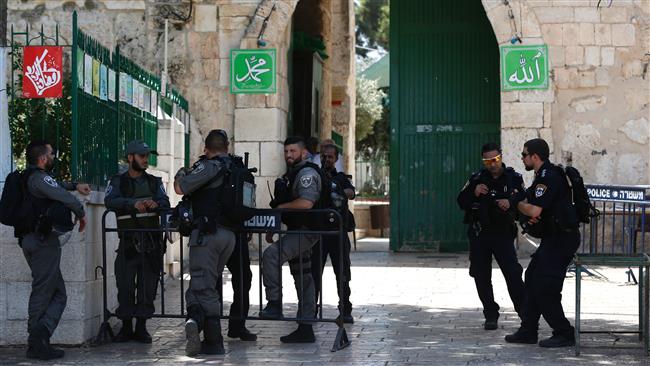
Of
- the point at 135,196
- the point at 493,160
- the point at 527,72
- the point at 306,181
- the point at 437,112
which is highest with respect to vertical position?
the point at 527,72

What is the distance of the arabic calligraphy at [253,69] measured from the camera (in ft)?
49.7

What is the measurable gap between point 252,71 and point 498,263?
6.81m

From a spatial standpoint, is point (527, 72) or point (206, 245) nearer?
point (206, 245)

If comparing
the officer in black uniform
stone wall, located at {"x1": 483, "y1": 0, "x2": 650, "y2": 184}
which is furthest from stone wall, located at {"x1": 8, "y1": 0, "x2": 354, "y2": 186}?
the officer in black uniform

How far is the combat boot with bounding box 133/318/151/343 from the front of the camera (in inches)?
340

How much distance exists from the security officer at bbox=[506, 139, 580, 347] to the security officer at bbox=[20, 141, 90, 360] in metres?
3.25

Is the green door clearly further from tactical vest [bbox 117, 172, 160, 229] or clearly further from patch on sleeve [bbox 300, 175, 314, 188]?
patch on sleeve [bbox 300, 175, 314, 188]

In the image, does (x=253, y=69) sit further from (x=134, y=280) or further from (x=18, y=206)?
(x=18, y=206)

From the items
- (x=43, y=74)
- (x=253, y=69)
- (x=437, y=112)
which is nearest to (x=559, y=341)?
(x=43, y=74)

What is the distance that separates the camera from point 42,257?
7863 millimetres

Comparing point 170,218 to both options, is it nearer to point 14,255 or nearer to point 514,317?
point 14,255

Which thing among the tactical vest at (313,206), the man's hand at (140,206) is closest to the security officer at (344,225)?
the tactical vest at (313,206)

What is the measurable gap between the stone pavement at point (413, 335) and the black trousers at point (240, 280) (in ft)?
0.73

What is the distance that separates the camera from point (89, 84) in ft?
28.4
